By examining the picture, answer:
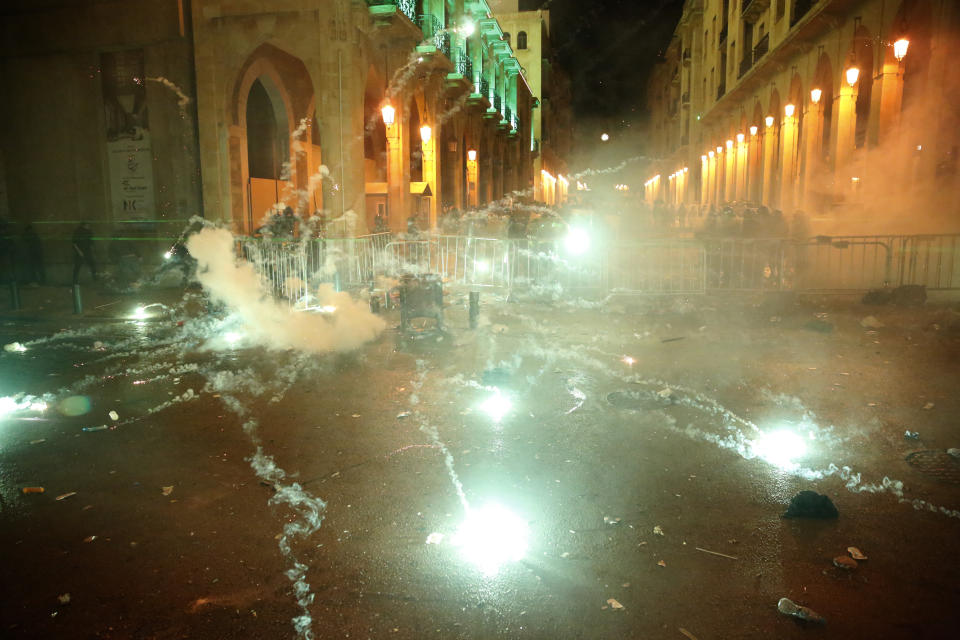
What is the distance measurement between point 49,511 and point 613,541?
366 centimetres

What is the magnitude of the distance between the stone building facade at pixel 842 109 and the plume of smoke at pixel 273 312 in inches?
536

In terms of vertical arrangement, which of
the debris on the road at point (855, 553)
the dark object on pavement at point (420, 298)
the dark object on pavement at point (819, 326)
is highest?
the dark object on pavement at point (420, 298)

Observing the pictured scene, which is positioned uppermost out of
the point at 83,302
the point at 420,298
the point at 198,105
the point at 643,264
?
the point at 198,105

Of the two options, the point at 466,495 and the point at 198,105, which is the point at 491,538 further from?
the point at 198,105

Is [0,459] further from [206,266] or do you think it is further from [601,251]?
[601,251]

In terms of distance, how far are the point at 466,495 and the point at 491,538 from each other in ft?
1.97

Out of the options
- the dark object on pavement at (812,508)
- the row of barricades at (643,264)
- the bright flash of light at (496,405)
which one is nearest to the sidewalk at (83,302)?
the row of barricades at (643,264)

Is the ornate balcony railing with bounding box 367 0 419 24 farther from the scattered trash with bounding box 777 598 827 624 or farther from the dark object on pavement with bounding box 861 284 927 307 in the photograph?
the scattered trash with bounding box 777 598 827 624

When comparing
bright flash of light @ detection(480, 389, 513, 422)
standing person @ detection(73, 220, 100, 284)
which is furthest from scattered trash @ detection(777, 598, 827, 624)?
standing person @ detection(73, 220, 100, 284)

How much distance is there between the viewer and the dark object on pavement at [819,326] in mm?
9750

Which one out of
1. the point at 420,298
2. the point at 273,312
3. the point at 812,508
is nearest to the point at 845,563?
the point at 812,508

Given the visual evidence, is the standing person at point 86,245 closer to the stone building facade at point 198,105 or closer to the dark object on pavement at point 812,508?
the stone building facade at point 198,105

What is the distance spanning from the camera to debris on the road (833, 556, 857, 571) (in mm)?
3365

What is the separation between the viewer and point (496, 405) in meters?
6.26
